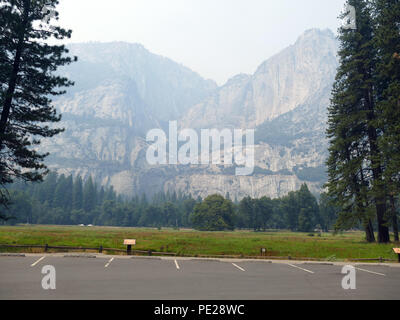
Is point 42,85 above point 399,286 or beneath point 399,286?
above

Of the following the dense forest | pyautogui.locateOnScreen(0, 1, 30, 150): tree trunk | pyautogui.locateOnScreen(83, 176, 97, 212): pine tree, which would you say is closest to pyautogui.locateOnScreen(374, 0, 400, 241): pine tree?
pyautogui.locateOnScreen(0, 1, 30, 150): tree trunk

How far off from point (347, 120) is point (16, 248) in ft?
117

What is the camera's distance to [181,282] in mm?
14203

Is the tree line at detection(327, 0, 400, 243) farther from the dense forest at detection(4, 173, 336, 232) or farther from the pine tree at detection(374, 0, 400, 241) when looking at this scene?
the dense forest at detection(4, 173, 336, 232)

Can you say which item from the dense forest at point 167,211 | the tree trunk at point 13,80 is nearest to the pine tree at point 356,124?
the tree trunk at point 13,80

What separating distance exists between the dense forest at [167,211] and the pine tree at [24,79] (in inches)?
3252

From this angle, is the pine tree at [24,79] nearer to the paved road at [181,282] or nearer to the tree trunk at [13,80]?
the tree trunk at [13,80]

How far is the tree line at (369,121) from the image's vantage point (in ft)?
92.0

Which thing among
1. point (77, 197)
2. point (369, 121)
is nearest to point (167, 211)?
point (77, 197)

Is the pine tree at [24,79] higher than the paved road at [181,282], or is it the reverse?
the pine tree at [24,79]

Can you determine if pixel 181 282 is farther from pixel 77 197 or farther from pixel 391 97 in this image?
pixel 77 197
